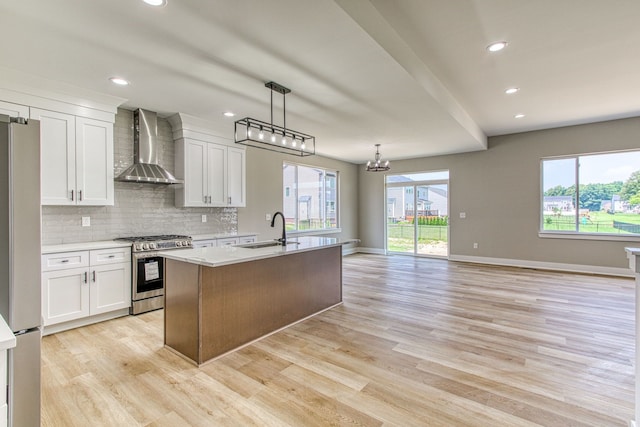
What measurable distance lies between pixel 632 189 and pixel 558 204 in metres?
1.09

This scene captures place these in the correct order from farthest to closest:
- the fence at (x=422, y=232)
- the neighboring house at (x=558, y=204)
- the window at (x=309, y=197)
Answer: the fence at (x=422, y=232) < the window at (x=309, y=197) < the neighboring house at (x=558, y=204)

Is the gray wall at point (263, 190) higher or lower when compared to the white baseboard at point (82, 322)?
higher

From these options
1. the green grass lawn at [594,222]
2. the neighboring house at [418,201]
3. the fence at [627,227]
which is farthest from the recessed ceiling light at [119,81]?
the fence at [627,227]

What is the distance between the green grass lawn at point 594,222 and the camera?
575cm

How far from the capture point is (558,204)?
6.39 m

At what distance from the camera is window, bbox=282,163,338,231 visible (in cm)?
698

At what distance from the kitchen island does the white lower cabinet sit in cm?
121

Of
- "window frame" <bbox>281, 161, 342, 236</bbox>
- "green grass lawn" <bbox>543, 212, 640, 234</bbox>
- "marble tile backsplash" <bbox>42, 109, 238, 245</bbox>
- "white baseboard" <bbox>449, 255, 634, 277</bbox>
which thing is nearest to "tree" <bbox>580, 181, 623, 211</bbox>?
"green grass lawn" <bbox>543, 212, 640, 234</bbox>

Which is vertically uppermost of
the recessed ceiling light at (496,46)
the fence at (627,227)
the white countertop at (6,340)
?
the recessed ceiling light at (496,46)

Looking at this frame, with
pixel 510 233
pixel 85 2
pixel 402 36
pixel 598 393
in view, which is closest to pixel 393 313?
pixel 598 393

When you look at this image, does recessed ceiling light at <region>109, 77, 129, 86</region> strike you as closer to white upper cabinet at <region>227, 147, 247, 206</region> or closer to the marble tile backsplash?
the marble tile backsplash

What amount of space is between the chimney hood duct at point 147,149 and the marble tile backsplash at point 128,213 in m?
0.10

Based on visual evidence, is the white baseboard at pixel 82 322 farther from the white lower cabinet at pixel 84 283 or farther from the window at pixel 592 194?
the window at pixel 592 194

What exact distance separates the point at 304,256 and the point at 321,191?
453 cm
